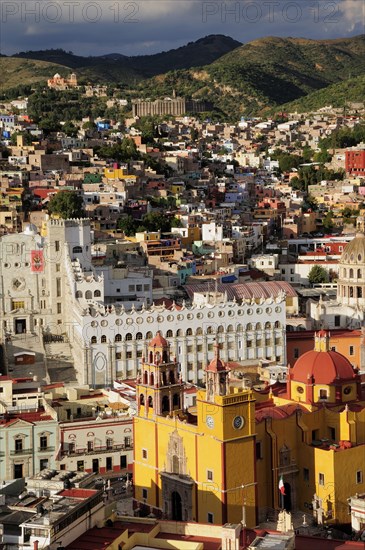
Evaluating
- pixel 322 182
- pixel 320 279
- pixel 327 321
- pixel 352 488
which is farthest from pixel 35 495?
pixel 322 182

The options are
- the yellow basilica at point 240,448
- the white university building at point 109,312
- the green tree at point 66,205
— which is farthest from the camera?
the green tree at point 66,205

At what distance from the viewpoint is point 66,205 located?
264ft

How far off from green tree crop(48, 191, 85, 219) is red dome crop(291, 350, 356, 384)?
3906 cm

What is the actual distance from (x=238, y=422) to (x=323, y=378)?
5.57m

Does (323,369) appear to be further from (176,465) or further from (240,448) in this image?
(176,465)

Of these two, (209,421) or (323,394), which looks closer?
(209,421)

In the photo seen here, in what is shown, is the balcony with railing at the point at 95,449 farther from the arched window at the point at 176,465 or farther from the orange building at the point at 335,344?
the orange building at the point at 335,344

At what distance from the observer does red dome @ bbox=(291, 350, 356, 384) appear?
4147cm

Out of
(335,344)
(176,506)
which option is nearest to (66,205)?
(335,344)

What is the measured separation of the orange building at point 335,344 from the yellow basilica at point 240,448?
15.8 m

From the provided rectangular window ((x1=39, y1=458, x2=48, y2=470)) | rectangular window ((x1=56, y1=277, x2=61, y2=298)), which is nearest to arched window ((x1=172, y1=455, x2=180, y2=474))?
rectangular window ((x1=39, y1=458, x2=48, y2=470))

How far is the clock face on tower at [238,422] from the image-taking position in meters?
36.9

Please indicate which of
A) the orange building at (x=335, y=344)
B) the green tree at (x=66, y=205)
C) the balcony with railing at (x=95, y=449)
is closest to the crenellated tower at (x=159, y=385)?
the balcony with railing at (x=95, y=449)

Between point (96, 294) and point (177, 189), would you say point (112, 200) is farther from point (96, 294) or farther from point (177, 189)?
point (96, 294)
